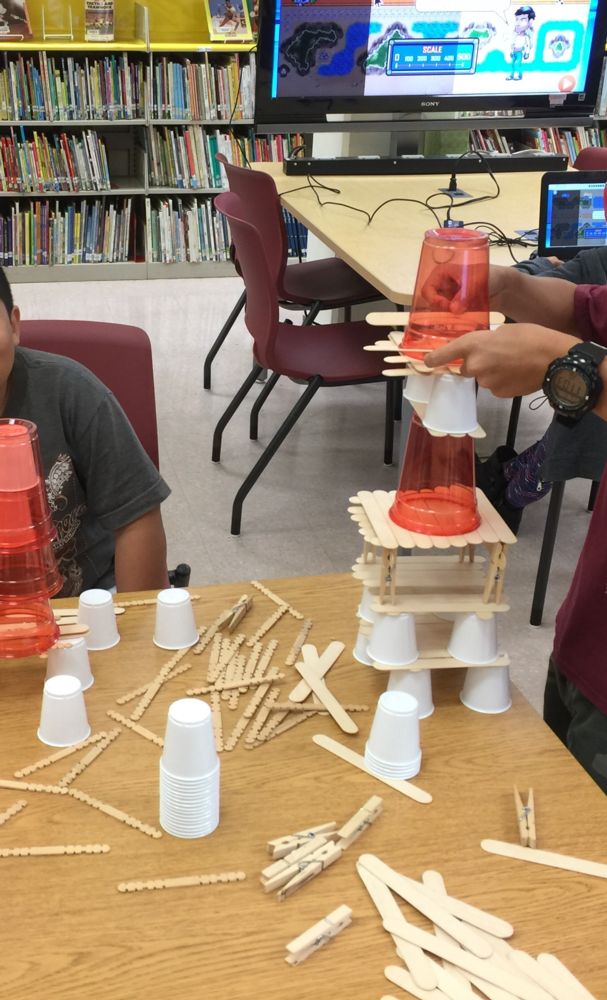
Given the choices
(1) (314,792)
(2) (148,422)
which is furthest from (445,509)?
(2) (148,422)

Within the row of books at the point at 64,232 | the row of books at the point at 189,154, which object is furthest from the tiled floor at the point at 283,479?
the row of books at the point at 189,154

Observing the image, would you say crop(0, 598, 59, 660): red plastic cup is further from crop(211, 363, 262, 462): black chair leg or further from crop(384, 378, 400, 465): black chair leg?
crop(384, 378, 400, 465): black chair leg

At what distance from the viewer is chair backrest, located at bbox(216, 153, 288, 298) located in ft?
8.99

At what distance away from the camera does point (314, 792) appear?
970mm

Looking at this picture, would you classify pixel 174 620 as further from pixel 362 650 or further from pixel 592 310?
pixel 592 310

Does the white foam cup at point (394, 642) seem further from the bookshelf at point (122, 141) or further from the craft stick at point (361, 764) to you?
the bookshelf at point (122, 141)

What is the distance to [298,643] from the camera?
1199 millimetres

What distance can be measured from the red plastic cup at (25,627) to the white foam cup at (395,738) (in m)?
0.40

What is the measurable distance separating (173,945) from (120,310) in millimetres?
4342

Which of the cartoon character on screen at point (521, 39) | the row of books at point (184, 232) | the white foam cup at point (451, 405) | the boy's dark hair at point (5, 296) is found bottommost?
the row of books at point (184, 232)

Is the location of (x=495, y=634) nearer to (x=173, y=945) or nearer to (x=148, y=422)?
(x=173, y=945)

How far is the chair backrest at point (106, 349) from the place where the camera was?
1641 millimetres

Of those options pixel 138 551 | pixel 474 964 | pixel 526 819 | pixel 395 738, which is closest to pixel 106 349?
pixel 138 551

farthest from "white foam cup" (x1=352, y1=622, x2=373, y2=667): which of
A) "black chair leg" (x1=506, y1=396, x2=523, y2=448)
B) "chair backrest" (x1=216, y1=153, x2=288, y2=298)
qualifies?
"black chair leg" (x1=506, y1=396, x2=523, y2=448)
